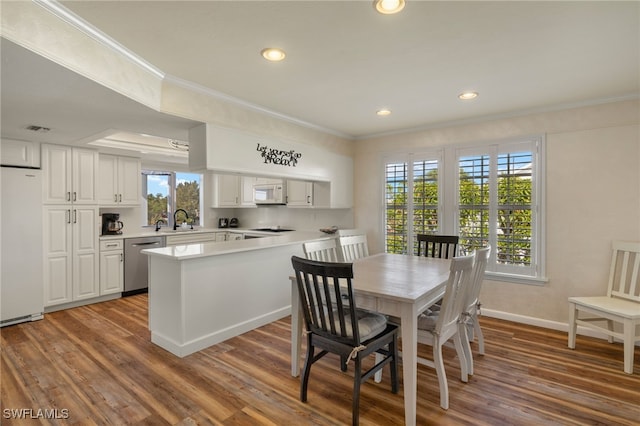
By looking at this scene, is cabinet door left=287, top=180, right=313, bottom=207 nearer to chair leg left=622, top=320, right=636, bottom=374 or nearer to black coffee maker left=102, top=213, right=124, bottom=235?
black coffee maker left=102, top=213, right=124, bottom=235

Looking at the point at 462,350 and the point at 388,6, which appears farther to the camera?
the point at 462,350

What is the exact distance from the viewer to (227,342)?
3055 millimetres

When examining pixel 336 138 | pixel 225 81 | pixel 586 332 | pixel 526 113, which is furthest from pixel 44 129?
pixel 586 332

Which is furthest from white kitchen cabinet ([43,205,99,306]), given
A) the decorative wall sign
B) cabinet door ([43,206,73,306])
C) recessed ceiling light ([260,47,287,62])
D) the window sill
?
the window sill

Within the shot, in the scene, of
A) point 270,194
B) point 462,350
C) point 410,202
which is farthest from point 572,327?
point 270,194

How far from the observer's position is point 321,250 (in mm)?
2879

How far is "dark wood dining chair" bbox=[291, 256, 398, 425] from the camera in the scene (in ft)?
6.00

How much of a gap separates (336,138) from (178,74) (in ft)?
8.24

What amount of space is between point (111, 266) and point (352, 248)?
3.50 metres

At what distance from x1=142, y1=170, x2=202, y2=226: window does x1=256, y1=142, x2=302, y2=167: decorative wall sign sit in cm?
314

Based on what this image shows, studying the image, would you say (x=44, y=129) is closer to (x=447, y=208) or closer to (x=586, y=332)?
(x=447, y=208)

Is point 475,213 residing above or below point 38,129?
below

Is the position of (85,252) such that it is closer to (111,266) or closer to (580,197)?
(111,266)

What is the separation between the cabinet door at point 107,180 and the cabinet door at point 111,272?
2.54ft
